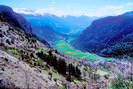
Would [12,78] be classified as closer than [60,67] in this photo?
Yes

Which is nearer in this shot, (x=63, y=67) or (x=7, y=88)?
(x=7, y=88)

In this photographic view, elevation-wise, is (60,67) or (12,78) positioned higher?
(12,78)

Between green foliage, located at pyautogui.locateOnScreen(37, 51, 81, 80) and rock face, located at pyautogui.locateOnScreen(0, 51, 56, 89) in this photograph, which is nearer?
rock face, located at pyautogui.locateOnScreen(0, 51, 56, 89)

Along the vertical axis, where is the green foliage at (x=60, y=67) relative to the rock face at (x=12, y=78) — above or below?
below

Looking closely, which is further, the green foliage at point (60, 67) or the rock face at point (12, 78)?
the green foliage at point (60, 67)

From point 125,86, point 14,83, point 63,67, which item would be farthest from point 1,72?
point 63,67

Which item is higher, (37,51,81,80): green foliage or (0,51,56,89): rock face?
(0,51,56,89): rock face

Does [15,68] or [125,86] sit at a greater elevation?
[125,86]

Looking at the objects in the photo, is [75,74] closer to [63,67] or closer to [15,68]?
[63,67]

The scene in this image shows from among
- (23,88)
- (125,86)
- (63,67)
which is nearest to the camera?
(125,86)

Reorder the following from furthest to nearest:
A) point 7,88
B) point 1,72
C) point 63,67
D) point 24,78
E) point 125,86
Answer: point 63,67
point 24,78
point 1,72
point 7,88
point 125,86

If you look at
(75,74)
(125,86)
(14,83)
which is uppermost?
(125,86)
